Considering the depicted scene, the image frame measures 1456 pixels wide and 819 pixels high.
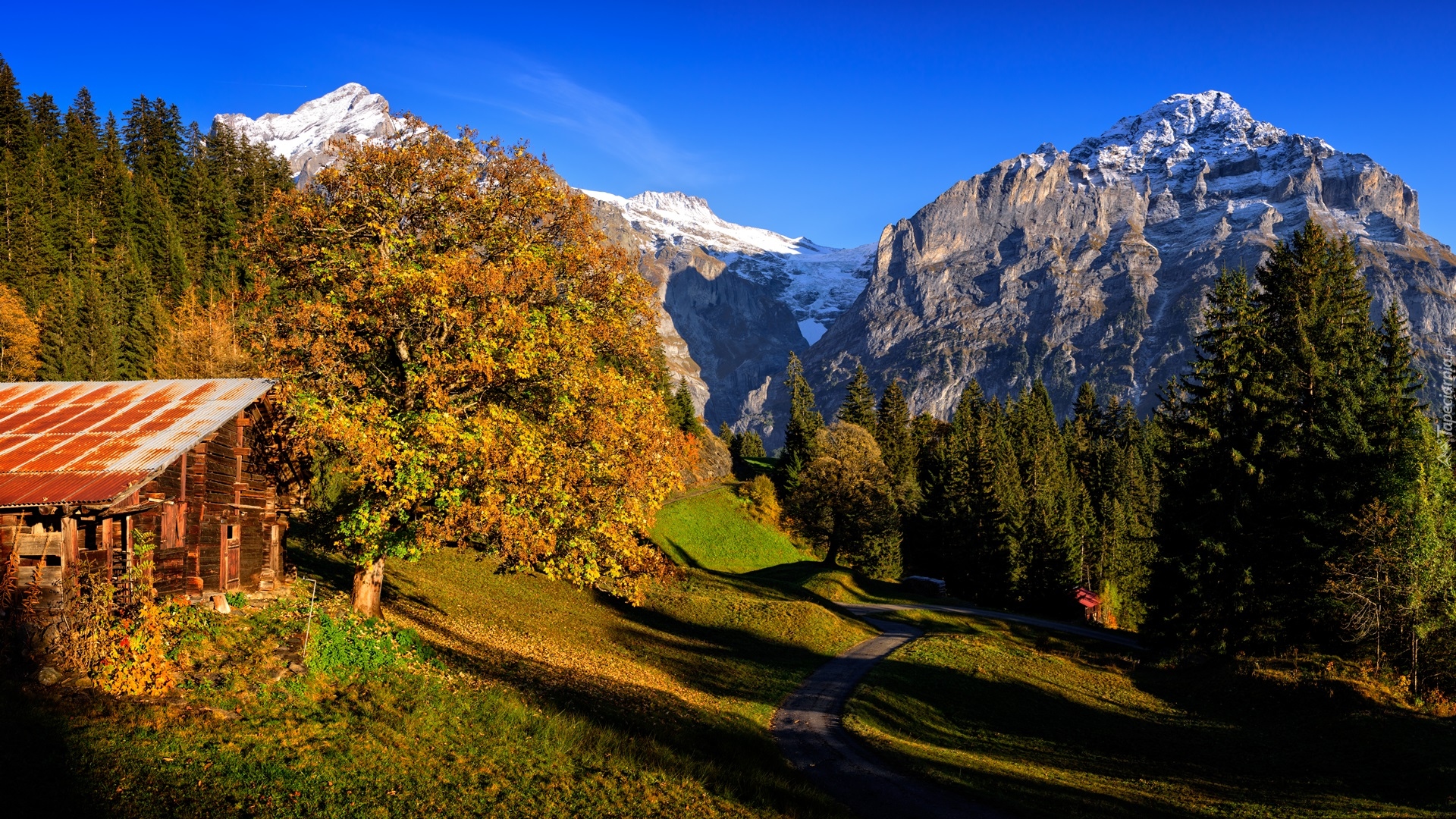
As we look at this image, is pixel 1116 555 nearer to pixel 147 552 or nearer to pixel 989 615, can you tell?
pixel 989 615

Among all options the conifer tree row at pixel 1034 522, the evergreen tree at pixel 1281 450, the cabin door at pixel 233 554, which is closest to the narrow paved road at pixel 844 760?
the evergreen tree at pixel 1281 450

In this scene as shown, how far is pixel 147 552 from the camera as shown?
18219 mm

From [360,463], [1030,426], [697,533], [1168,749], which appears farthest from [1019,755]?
[1030,426]

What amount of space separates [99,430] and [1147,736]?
109 feet

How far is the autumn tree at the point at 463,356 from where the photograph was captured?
63.9ft

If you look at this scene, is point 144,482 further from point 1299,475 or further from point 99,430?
point 1299,475

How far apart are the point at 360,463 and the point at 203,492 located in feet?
23.5

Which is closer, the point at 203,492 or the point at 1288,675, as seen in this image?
the point at 203,492

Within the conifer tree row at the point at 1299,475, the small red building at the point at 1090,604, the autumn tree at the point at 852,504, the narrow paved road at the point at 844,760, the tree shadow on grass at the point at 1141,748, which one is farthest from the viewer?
the autumn tree at the point at 852,504

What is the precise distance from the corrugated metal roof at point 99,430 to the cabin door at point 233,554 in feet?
12.5

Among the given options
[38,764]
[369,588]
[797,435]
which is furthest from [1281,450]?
[797,435]

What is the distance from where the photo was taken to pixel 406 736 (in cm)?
1496

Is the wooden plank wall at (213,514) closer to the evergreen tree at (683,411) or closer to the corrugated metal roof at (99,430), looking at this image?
the corrugated metal roof at (99,430)

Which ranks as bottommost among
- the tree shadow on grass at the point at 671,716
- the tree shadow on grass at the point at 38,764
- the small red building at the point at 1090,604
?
the small red building at the point at 1090,604
